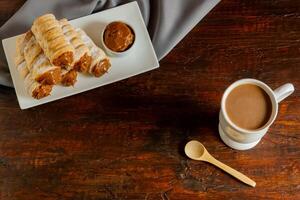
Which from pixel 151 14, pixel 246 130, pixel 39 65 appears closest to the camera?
pixel 246 130

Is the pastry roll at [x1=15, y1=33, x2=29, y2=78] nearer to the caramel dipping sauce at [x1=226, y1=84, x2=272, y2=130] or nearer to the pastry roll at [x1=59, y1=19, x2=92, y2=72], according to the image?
the pastry roll at [x1=59, y1=19, x2=92, y2=72]

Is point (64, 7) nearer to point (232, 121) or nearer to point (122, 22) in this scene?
point (122, 22)

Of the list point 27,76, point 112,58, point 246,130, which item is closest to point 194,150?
point 246,130

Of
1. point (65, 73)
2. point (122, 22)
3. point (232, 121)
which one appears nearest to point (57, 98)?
point (65, 73)

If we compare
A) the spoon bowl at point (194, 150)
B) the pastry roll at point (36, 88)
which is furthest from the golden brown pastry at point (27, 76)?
the spoon bowl at point (194, 150)

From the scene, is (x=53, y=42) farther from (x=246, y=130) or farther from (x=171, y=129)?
(x=246, y=130)

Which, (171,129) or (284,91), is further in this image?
(171,129)
